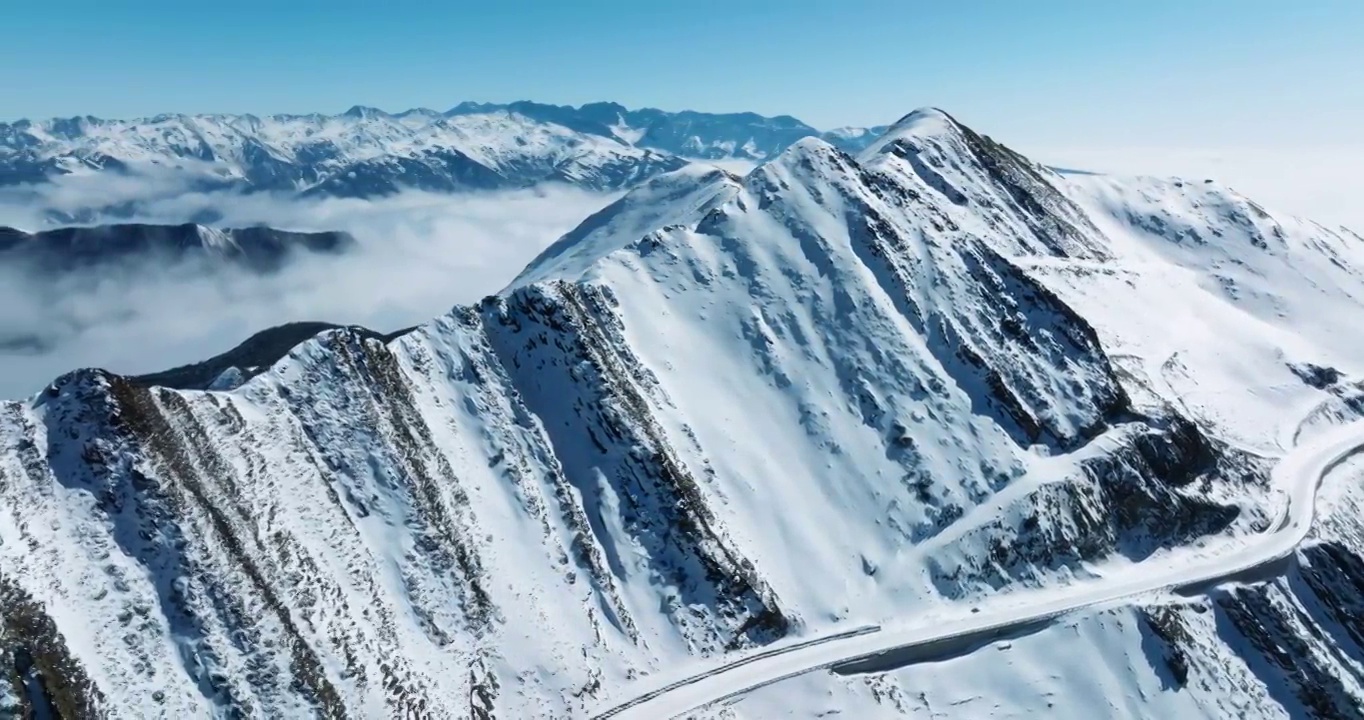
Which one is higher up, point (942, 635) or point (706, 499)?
point (706, 499)

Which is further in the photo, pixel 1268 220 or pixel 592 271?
pixel 1268 220

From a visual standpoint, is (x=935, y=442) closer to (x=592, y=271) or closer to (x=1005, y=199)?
(x=592, y=271)

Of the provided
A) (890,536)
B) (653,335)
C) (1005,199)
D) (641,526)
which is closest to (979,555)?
(890,536)

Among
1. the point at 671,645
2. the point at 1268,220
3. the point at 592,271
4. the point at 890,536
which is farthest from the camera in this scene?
the point at 1268,220

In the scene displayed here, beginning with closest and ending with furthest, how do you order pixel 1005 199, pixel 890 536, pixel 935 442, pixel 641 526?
1. pixel 641 526
2. pixel 890 536
3. pixel 935 442
4. pixel 1005 199

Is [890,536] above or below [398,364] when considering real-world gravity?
below
